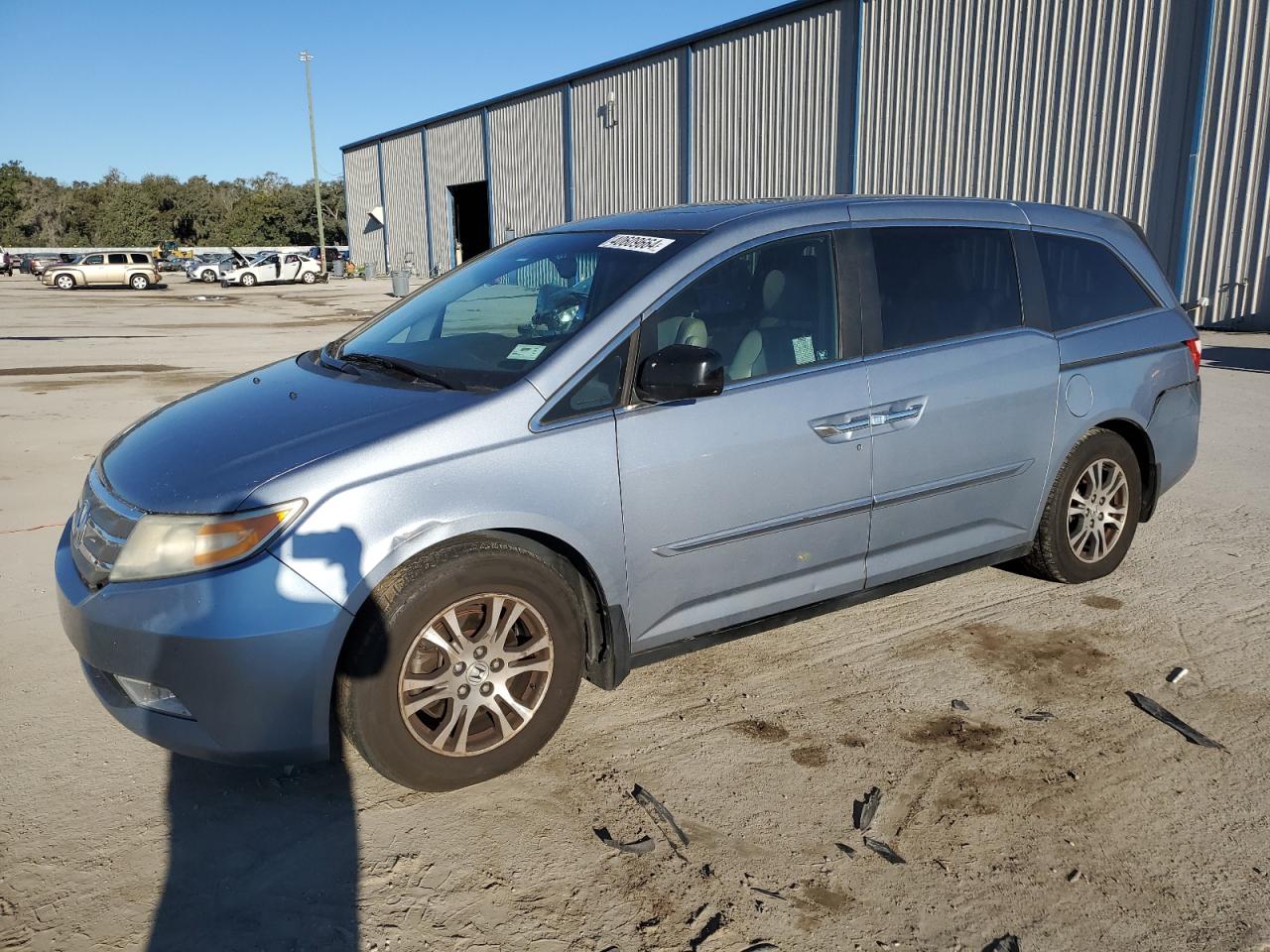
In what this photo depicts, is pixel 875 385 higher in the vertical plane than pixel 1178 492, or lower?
higher

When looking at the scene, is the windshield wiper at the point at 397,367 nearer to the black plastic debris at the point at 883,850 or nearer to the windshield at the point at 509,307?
the windshield at the point at 509,307

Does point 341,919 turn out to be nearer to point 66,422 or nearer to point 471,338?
point 471,338

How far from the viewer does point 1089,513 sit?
4.68m

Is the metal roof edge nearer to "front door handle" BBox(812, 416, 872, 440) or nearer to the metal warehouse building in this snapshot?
the metal warehouse building

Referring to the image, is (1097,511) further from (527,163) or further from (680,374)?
(527,163)

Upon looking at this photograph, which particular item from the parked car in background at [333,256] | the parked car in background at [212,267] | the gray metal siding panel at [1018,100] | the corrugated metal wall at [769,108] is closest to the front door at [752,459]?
the gray metal siding panel at [1018,100]

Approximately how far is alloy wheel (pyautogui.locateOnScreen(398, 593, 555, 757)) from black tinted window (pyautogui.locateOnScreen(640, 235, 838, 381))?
1041 millimetres

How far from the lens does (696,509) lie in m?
3.35

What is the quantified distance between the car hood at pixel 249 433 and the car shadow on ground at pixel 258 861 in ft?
3.07

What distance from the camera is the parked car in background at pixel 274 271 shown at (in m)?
43.3

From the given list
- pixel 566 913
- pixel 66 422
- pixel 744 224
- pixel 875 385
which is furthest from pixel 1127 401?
pixel 66 422

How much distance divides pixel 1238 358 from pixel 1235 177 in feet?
11.6

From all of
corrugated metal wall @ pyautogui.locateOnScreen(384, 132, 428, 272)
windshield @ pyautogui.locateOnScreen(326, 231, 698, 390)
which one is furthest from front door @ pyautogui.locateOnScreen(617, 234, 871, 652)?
corrugated metal wall @ pyautogui.locateOnScreen(384, 132, 428, 272)

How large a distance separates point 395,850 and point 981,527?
273 cm
